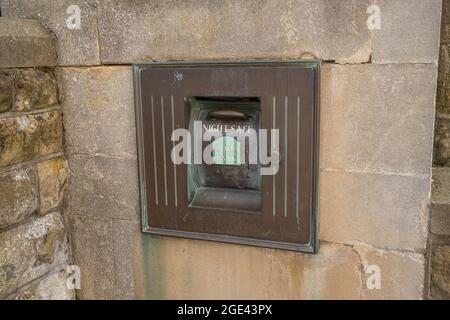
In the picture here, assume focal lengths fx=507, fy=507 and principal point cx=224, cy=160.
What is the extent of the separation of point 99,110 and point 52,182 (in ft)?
1.59

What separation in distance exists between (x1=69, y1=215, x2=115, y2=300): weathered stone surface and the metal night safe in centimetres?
33

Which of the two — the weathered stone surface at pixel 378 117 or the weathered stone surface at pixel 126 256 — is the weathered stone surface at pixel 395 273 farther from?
the weathered stone surface at pixel 126 256

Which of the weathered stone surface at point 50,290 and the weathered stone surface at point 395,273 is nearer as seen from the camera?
the weathered stone surface at point 395,273

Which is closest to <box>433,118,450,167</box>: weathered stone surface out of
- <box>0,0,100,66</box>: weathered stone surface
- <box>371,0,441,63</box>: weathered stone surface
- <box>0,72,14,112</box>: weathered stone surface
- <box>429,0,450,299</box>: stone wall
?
<box>429,0,450,299</box>: stone wall

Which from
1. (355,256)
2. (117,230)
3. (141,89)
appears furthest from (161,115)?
(355,256)

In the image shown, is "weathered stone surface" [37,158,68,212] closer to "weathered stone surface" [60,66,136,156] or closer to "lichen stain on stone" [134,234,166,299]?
"weathered stone surface" [60,66,136,156]

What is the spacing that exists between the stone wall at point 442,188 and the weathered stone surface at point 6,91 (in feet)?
6.76

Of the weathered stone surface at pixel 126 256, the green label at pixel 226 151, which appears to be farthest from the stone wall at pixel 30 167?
the green label at pixel 226 151

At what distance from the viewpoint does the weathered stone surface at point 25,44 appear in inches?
97.5

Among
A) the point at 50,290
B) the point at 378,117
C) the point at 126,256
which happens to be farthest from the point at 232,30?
the point at 50,290

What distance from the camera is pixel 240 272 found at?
2658 mm

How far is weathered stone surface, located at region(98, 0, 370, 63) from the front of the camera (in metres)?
2.23

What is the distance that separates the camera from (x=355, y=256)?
7.95 feet

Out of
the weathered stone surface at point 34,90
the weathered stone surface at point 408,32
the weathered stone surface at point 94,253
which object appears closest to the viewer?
the weathered stone surface at point 408,32
